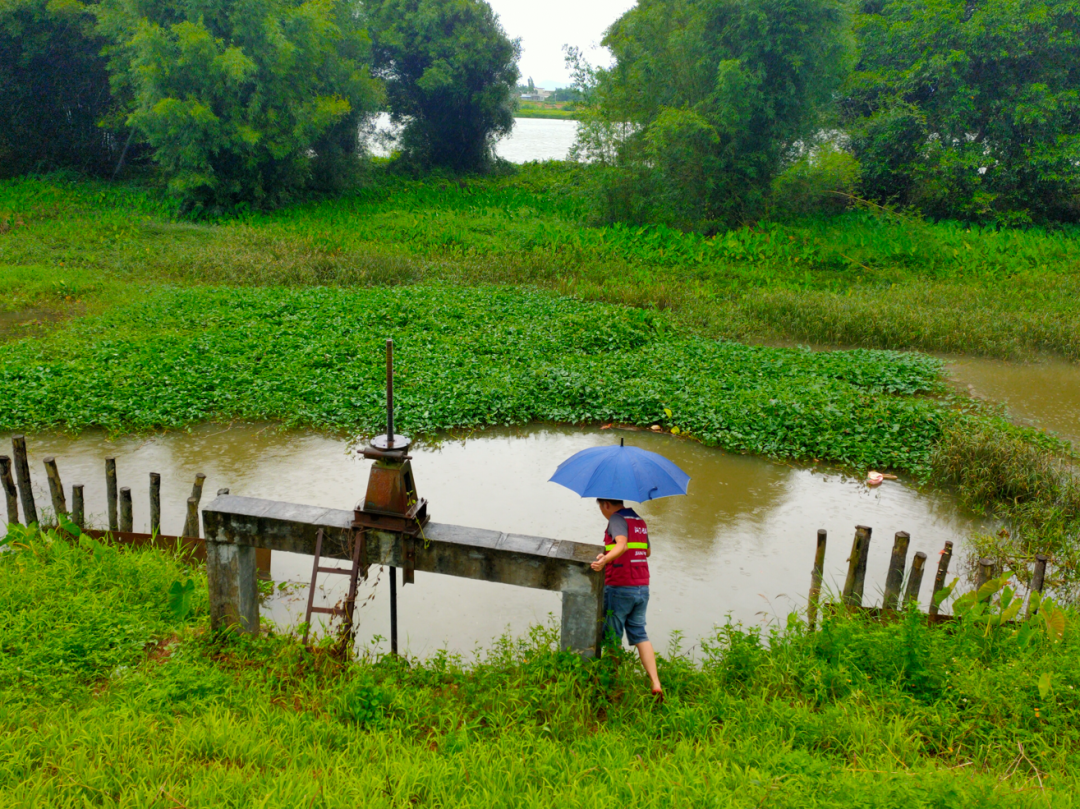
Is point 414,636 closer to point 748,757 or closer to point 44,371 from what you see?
point 748,757

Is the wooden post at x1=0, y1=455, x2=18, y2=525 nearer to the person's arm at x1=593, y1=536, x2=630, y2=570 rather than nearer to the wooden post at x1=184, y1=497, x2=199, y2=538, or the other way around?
the wooden post at x1=184, y1=497, x2=199, y2=538

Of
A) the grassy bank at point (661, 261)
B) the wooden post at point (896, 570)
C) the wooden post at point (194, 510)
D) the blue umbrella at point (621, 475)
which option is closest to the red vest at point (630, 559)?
the blue umbrella at point (621, 475)

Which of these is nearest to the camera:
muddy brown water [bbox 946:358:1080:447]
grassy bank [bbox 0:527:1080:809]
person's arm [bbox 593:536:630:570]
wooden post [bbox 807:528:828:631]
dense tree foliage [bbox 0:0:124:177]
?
grassy bank [bbox 0:527:1080:809]

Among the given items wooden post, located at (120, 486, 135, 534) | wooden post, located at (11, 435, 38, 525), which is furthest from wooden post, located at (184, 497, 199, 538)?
wooden post, located at (11, 435, 38, 525)

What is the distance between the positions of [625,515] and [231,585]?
225 cm

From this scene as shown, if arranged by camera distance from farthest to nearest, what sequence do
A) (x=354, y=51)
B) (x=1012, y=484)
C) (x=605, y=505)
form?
(x=354, y=51) → (x=1012, y=484) → (x=605, y=505)

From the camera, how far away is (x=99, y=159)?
27.0m

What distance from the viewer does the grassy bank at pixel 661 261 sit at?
13.2 meters

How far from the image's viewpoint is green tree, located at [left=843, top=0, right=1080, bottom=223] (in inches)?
832

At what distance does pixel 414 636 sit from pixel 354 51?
26.3 m

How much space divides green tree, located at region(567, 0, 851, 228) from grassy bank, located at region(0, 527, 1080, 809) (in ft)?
56.4

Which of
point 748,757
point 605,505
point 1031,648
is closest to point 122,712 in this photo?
point 605,505

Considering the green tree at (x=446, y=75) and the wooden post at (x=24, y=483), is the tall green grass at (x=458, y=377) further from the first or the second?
the green tree at (x=446, y=75)

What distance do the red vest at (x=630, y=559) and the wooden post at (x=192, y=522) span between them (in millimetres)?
3031
